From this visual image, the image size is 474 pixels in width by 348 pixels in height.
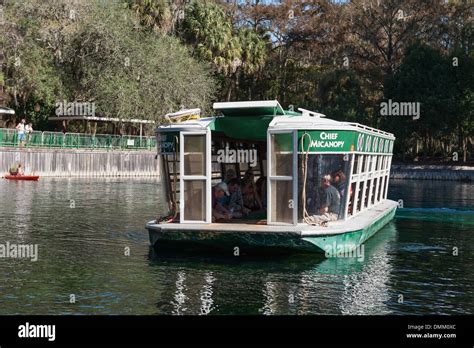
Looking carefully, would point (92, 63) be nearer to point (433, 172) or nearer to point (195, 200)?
point (433, 172)

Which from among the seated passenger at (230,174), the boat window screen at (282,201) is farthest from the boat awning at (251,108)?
the seated passenger at (230,174)

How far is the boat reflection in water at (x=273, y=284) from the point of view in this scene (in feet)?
42.1

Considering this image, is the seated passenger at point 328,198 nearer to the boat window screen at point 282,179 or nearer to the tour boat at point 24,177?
the boat window screen at point 282,179

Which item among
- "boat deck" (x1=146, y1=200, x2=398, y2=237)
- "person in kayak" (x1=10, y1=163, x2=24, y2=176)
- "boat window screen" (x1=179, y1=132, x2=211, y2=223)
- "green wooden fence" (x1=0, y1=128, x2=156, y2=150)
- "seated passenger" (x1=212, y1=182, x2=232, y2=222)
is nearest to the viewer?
"boat deck" (x1=146, y1=200, x2=398, y2=237)

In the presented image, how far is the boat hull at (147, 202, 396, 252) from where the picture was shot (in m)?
16.8

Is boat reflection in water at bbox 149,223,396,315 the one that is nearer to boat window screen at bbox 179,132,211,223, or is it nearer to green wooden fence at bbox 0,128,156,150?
boat window screen at bbox 179,132,211,223

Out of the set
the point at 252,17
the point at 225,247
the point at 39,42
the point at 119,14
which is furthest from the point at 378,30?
the point at 225,247

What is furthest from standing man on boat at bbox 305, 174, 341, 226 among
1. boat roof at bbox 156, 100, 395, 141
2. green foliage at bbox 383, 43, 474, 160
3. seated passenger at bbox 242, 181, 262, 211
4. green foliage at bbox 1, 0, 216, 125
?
green foliage at bbox 383, 43, 474, 160

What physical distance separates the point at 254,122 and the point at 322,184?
8.38 ft

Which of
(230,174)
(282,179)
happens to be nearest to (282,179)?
(282,179)

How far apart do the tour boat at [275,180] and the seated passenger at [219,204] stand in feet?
0.66

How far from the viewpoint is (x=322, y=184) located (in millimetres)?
17734

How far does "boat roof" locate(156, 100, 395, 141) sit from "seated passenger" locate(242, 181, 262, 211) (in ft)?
8.72

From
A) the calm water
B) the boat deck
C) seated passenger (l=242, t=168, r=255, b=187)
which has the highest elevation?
seated passenger (l=242, t=168, r=255, b=187)
